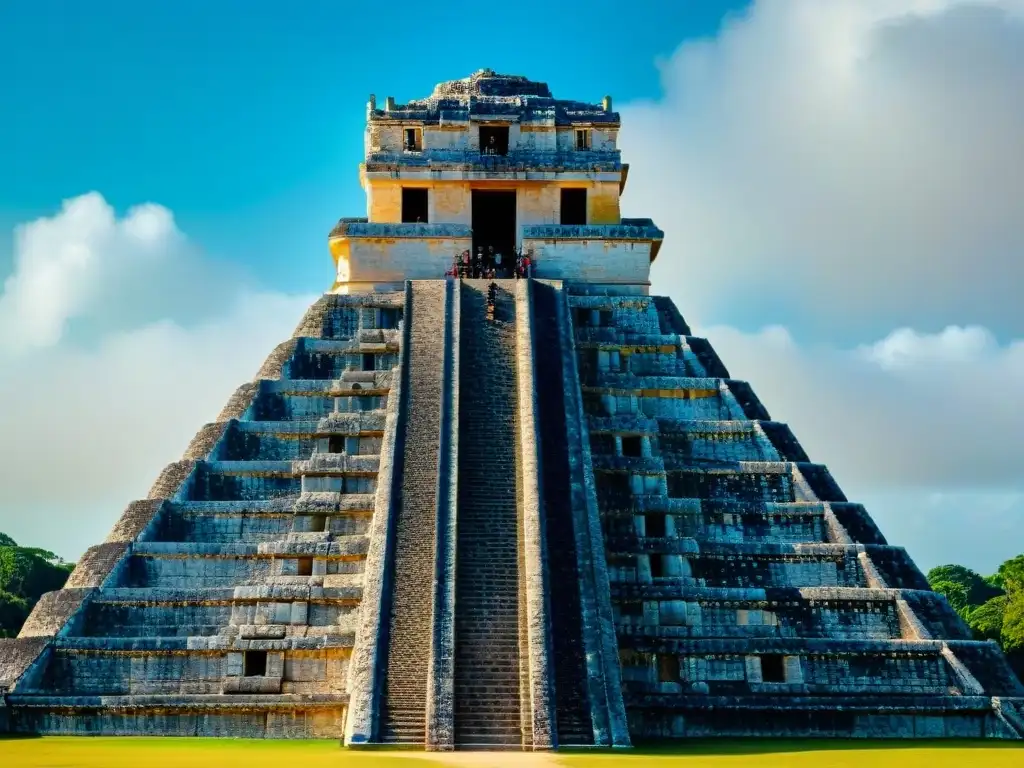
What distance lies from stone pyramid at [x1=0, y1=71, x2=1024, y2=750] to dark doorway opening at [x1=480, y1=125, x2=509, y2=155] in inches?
182

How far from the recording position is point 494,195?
2844cm

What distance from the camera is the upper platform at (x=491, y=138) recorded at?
91.1ft

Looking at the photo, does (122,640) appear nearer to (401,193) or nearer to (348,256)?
(348,256)

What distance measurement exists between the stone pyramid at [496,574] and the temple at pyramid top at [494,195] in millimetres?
2524

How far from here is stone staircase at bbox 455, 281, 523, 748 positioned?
52.4 ft

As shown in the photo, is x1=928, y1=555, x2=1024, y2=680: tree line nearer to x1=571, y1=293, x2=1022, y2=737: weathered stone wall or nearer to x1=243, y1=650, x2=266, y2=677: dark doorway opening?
x1=571, y1=293, x2=1022, y2=737: weathered stone wall

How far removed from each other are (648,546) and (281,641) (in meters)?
5.27

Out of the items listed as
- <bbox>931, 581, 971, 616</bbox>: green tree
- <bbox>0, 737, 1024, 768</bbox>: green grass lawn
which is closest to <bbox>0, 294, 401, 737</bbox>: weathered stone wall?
<bbox>0, 737, 1024, 768</bbox>: green grass lawn

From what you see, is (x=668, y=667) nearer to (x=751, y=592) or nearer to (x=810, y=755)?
(x=751, y=592)

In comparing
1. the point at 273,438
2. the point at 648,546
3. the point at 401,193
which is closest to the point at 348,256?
the point at 401,193

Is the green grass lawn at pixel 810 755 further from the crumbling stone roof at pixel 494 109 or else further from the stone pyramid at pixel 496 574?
the crumbling stone roof at pixel 494 109

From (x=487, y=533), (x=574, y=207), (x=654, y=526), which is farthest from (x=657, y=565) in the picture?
(x=574, y=207)

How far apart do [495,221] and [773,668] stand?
13528mm

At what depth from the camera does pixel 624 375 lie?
23625 mm
